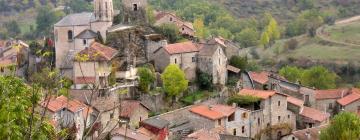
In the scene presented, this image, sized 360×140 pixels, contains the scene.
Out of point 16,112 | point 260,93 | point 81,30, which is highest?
point 81,30

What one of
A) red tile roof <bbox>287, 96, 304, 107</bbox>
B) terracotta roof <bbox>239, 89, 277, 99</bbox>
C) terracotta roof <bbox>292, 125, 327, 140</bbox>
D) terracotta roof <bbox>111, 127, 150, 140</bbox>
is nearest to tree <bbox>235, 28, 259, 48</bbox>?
red tile roof <bbox>287, 96, 304, 107</bbox>

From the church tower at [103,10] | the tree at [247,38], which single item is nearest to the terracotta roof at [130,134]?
the church tower at [103,10]

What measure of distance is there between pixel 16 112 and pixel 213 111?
77.2 feet

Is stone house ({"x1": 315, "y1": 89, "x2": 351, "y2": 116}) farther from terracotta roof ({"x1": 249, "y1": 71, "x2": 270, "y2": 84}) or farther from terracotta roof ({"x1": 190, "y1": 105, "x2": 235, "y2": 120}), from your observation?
terracotta roof ({"x1": 190, "y1": 105, "x2": 235, "y2": 120})

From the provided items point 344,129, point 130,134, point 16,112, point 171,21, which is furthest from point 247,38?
point 16,112

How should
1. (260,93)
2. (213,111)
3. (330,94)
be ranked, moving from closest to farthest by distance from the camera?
1. (213,111)
2. (260,93)
3. (330,94)

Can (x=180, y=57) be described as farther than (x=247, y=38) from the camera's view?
No

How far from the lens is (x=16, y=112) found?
12453 mm

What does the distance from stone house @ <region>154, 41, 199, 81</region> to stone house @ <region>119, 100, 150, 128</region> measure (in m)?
5.27

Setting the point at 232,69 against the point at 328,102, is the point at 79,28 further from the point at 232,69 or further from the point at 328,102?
the point at 328,102

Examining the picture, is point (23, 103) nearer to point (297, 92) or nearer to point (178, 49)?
point (178, 49)

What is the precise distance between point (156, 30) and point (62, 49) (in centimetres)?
688

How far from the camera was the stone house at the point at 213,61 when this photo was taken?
39.9m

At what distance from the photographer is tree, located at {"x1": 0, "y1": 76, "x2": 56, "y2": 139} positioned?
11492mm
